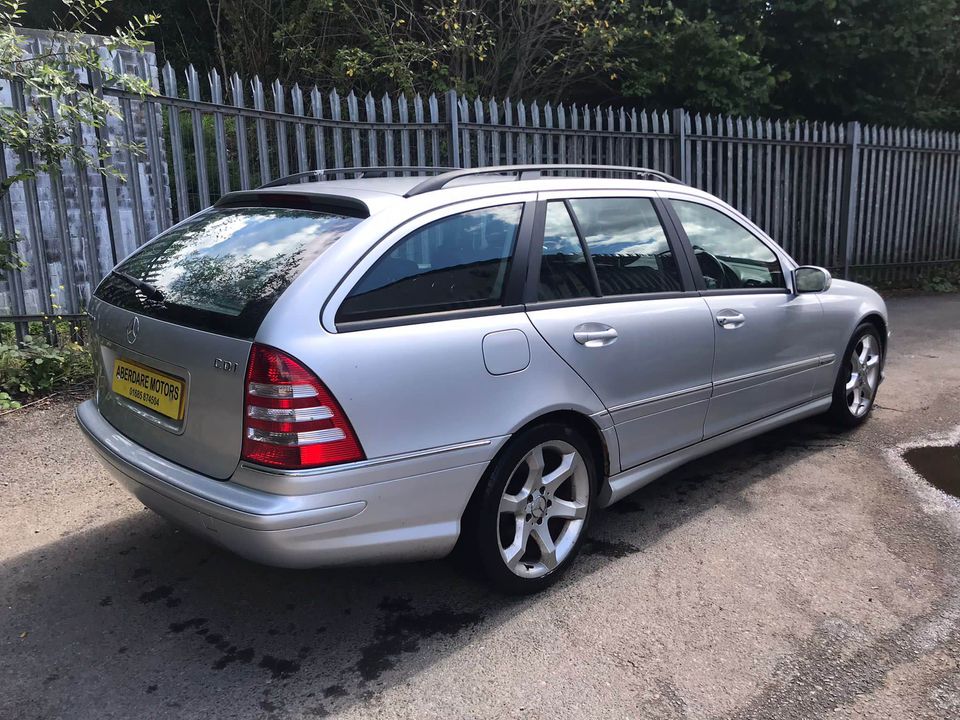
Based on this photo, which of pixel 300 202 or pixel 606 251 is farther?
pixel 606 251

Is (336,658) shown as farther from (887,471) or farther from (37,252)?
(37,252)

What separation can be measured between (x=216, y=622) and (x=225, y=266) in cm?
134

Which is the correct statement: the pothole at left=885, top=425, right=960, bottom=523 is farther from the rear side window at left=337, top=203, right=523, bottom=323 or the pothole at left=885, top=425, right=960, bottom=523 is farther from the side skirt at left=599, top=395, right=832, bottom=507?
the rear side window at left=337, top=203, right=523, bottom=323

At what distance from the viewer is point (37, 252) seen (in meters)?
5.54

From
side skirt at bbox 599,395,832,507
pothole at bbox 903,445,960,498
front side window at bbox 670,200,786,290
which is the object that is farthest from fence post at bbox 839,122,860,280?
front side window at bbox 670,200,786,290

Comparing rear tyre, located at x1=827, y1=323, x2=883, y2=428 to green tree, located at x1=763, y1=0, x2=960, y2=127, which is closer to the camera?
rear tyre, located at x1=827, y1=323, x2=883, y2=428

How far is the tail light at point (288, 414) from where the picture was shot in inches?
95.6

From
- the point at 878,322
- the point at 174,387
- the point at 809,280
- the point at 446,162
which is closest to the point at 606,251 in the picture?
the point at 809,280

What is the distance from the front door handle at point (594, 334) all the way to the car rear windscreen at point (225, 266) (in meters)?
0.99

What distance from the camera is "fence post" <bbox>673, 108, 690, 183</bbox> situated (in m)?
8.84

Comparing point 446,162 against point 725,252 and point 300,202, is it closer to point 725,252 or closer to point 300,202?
point 725,252

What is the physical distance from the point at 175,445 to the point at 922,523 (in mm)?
3402

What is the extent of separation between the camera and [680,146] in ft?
29.0

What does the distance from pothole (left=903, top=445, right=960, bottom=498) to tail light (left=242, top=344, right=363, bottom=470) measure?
3431 millimetres
